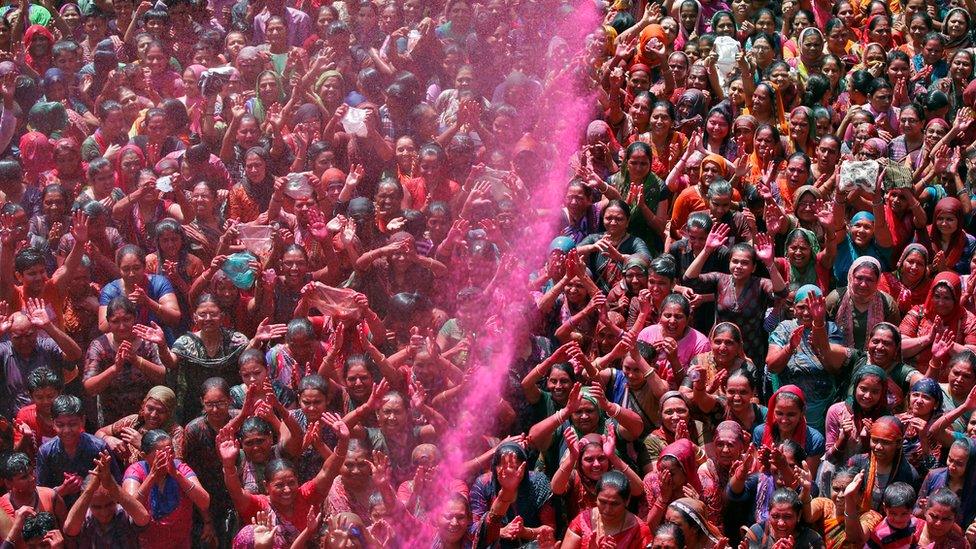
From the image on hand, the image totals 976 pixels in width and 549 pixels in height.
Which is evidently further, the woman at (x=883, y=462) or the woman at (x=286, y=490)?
the woman at (x=286, y=490)

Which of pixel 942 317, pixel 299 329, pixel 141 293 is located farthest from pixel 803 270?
pixel 141 293

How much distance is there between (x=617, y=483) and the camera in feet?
29.6

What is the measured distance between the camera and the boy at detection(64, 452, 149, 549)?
9.23 m

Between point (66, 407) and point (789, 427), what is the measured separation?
380 cm

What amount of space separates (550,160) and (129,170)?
280 cm

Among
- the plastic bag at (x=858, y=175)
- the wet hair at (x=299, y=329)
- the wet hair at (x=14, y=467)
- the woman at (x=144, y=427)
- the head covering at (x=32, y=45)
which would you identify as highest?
the head covering at (x=32, y=45)

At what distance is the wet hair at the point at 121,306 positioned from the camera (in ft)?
33.6

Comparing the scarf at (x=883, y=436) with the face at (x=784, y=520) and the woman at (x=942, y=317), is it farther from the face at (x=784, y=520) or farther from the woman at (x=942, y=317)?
the woman at (x=942, y=317)

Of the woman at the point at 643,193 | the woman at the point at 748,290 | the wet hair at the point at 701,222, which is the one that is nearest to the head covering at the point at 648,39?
the woman at the point at 643,193

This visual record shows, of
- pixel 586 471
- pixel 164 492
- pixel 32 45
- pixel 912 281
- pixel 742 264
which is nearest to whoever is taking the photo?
pixel 586 471

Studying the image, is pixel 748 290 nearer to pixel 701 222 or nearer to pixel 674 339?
pixel 701 222

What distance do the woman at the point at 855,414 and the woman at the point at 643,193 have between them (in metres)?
2.28

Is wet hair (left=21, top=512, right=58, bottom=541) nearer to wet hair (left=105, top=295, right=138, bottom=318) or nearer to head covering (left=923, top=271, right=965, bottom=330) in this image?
wet hair (left=105, top=295, right=138, bottom=318)

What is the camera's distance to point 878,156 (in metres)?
12.0
